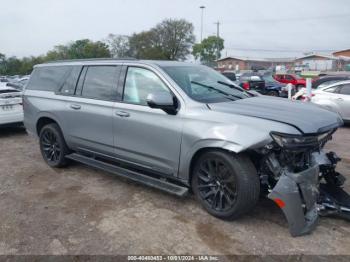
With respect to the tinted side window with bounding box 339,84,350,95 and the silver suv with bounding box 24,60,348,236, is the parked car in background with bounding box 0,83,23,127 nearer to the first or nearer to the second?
the silver suv with bounding box 24,60,348,236

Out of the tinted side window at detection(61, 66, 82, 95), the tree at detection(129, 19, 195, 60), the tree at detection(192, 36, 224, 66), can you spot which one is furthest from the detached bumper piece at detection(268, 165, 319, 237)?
the tree at detection(192, 36, 224, 66)

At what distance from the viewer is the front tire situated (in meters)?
3.52

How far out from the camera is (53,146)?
230 inches

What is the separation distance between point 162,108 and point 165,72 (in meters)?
0.56

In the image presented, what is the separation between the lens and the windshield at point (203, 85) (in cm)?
418

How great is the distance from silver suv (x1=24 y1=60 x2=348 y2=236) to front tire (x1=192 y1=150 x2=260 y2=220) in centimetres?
1

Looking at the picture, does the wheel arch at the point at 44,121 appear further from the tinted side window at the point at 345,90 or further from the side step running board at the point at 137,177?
the tinted side window at the point at 345,90

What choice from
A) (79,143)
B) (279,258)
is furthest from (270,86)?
(279,258)

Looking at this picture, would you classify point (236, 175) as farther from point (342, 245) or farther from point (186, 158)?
point (342, 245)

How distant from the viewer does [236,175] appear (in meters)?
3.53

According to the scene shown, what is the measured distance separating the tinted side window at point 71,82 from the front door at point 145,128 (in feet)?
3.75

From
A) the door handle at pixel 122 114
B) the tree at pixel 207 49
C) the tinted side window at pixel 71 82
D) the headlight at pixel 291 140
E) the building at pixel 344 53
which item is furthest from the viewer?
the building at pixel 344 53

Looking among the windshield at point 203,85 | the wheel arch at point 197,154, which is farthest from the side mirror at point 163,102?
the wheel arch at point 197,154

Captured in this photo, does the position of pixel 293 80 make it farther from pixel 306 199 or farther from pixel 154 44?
pixel 154 44
